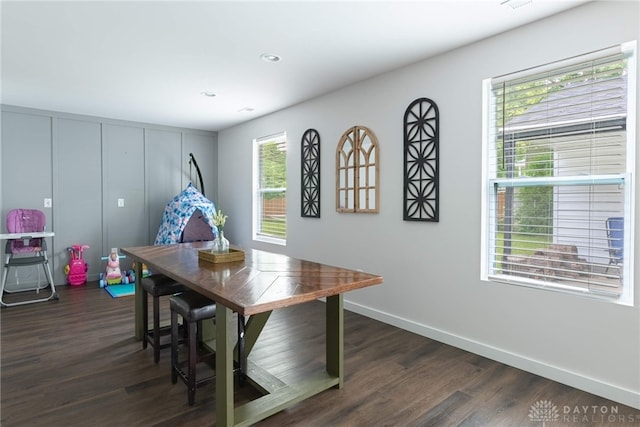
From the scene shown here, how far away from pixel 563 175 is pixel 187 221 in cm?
452

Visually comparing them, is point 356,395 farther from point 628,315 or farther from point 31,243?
point 31,243

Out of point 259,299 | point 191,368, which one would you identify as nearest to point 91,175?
point 191,368

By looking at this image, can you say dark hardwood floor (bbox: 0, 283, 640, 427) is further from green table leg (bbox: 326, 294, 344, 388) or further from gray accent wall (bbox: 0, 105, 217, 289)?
gray accent wall (bbox: 0, 105, 217, 289)

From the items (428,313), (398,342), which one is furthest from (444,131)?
(398,342)

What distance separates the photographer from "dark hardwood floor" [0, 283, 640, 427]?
6.55ft

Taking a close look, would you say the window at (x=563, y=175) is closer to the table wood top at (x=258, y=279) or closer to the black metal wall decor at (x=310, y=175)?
the table wood top at (x=258, y=279)

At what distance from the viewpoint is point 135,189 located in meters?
5.62

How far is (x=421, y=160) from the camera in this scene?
3146 millimetres

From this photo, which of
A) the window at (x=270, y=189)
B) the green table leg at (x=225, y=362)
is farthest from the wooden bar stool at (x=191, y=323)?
the window at (x=270, y=189)

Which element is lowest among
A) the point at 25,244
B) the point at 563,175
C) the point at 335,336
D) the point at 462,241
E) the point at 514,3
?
the point at 335,336

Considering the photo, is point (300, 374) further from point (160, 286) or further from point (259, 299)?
point (160, 286)

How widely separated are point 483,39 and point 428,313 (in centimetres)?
227

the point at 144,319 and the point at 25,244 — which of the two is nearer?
the point at 144,319

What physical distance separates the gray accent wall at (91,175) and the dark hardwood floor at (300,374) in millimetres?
2092
